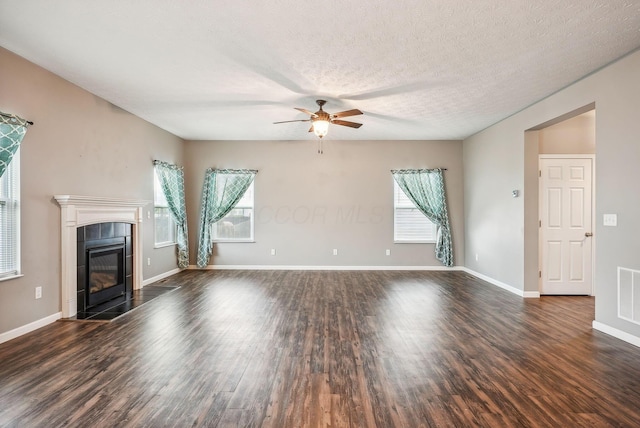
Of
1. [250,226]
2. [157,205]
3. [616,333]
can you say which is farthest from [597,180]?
[157,205]

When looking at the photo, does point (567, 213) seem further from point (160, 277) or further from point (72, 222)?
point (160, 277)

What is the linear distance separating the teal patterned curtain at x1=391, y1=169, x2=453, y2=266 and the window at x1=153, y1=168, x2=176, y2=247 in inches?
184

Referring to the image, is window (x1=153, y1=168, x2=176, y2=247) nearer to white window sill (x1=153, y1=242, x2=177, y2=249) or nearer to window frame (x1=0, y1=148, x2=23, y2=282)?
white window sill (x1=153, y1=242, x2=177, y2=249)

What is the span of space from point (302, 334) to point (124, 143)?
402cm

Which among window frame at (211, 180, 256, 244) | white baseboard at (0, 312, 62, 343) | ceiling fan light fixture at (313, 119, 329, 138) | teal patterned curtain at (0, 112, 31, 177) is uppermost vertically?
ceiling fan light fixture at (313, 119, 329, 138)

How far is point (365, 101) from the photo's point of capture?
14.6 ft

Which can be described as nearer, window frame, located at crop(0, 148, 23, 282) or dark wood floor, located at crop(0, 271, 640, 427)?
dark wood floor, located at crop(0, 271, 640, 427)

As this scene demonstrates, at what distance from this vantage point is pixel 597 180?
3.46m

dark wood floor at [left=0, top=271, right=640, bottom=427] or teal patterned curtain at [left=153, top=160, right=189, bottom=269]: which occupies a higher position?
teal patterned curtain at [left=153, top=160, right=189, bottom=269]

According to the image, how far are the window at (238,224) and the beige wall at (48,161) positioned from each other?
2458 mm

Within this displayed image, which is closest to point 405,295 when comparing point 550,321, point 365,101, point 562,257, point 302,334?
point 550,321

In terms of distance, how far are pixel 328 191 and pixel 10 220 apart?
5.03 m

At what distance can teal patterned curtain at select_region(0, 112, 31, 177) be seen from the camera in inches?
115

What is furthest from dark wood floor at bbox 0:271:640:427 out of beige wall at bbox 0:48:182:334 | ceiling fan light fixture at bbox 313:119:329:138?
ceiling fan light fixture at bbox 313:119:329:138
